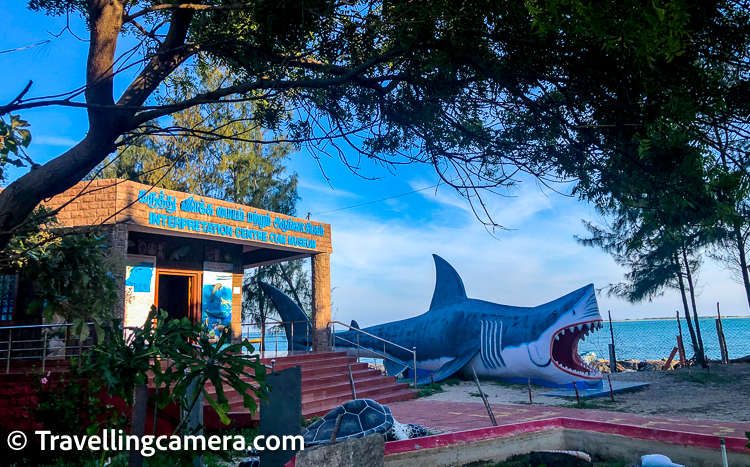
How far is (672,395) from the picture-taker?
12.1m

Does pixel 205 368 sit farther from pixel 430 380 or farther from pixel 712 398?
pixel 430 380

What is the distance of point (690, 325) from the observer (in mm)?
19406

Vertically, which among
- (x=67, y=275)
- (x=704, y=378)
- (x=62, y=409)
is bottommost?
(x=704, y=378)

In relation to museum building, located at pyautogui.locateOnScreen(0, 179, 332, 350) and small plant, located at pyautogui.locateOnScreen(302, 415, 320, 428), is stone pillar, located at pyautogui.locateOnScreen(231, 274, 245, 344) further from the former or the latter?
small plant, located at pyautogui.locateOnScreen(302, 415, 320, 428)

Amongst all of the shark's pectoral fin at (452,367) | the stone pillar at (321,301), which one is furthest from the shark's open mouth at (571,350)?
the stone pillar at (321,301)

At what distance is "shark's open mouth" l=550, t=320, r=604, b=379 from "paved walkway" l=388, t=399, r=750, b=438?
377 centimetres

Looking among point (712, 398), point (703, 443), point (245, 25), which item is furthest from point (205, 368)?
point (712, 398)

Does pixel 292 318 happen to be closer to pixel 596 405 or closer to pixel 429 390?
pixel 429 390

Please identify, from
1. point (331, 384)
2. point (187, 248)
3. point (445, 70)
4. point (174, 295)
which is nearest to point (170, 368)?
point (445, 70)

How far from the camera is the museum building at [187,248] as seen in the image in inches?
438

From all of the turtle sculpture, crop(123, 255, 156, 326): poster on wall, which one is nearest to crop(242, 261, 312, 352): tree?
crop(123, 255, 156, 326): poster on wall

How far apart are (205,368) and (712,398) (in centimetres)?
1199

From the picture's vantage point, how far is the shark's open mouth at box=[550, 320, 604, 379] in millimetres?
13945

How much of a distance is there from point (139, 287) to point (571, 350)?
11.7 meters
